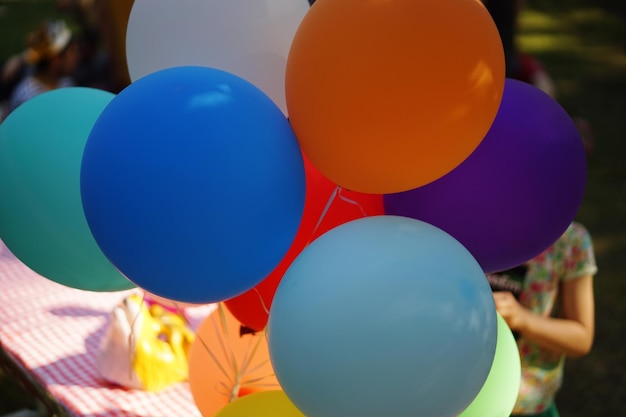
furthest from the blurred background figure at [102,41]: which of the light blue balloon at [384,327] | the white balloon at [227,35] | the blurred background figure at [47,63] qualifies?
the light blue balloon at [384,327]

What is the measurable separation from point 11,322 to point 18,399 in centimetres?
95

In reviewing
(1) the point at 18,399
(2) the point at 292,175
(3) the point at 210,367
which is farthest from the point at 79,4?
(2) the point at 292,175

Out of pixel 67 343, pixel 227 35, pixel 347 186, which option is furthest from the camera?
pixel 67 343

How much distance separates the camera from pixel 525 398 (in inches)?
78.3

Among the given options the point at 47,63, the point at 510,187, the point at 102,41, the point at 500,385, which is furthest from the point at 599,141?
the point at 510,187

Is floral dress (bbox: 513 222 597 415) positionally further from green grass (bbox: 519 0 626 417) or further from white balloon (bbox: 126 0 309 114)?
green grass (bbox: 519 0 626 417)

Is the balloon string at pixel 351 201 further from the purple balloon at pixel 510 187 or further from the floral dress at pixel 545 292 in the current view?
the floral dress at pixel 545 292

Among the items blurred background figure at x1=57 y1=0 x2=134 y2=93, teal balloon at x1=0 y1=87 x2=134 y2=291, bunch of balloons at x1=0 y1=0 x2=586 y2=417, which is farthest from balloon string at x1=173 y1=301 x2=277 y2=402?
blurred background figure at x1=57 y1=0 x2=134 y2=93

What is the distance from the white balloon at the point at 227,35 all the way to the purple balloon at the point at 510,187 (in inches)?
12.3

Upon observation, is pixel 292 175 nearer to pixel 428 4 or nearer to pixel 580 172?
pixel 428 4

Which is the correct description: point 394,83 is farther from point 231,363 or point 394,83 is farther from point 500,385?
point 231,363

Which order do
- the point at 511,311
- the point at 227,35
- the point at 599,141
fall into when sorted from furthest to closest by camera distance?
the point at 599,141 < the point at 511,311 < the point at 227,35

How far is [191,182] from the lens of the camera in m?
1.08

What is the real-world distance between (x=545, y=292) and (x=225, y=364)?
2.90 feet
